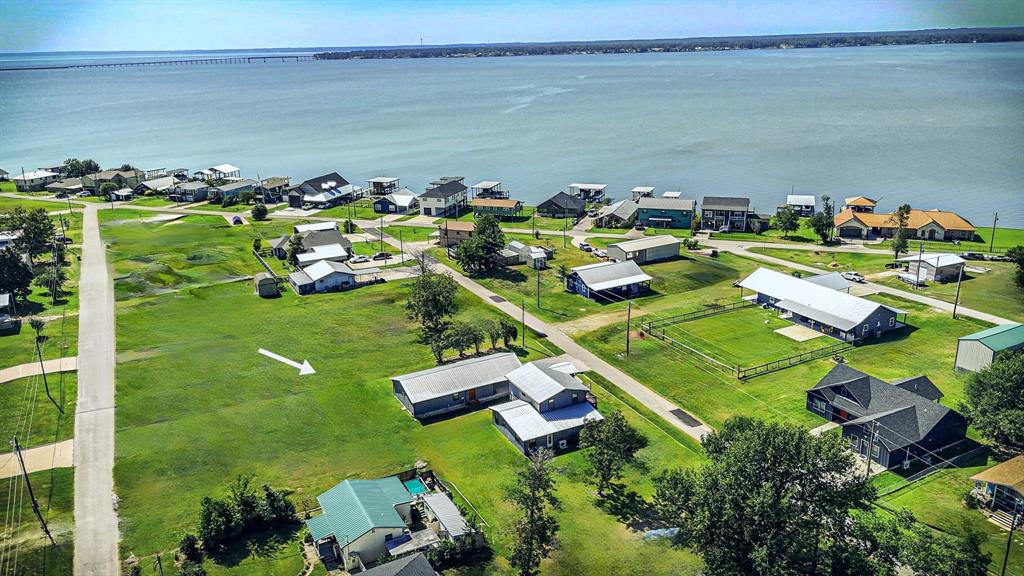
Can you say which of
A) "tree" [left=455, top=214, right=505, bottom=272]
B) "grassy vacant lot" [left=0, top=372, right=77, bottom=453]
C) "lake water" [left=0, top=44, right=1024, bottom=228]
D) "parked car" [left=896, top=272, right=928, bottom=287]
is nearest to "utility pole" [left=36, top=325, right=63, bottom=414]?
"grassy vacant lot" [left=0, top=372, right=77, bottom=453]

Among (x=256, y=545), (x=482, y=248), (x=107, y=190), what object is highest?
(x=107, y=190)

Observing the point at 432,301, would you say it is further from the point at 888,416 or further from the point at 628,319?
the point at 888,416

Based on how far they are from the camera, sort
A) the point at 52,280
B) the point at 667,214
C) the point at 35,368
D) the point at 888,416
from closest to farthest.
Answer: the point at 888,416 → the point at 35,368 → the point at 52,280 → the point at 667,214

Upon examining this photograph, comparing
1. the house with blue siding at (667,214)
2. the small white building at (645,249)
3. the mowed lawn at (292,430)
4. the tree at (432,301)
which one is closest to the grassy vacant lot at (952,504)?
the mowed lawn at (292,430)

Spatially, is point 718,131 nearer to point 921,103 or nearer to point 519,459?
point 921,103

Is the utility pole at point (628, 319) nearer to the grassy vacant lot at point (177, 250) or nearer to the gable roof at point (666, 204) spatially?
the gable roof at point (666, 204)

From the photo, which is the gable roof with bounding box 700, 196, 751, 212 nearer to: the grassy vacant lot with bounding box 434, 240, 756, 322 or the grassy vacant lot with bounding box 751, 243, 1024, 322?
the grassy vacant lot with bounding box 751, 243, 1024, 322

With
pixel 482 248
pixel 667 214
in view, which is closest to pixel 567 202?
pixel 667 214
